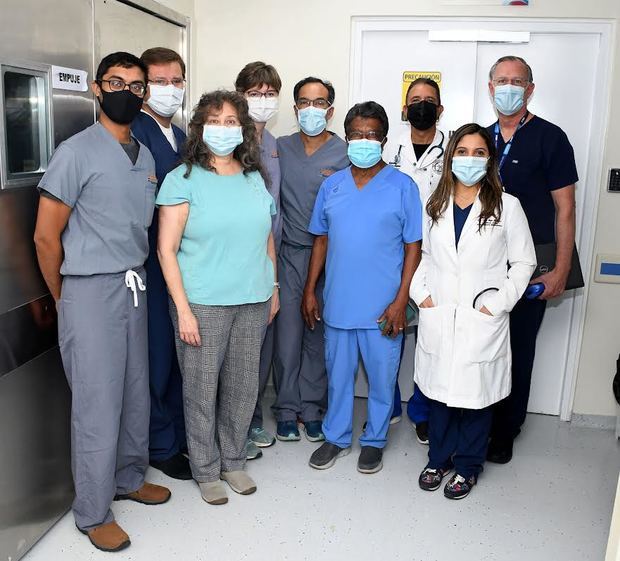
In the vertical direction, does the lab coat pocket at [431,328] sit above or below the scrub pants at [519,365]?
above

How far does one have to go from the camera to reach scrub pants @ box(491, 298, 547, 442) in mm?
2896

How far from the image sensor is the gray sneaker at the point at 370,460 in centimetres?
279

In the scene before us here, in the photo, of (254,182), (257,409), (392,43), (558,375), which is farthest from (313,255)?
(558,375)

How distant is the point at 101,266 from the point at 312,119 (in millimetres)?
1159

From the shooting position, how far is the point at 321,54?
336cm

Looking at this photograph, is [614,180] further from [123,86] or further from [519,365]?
[123,86]

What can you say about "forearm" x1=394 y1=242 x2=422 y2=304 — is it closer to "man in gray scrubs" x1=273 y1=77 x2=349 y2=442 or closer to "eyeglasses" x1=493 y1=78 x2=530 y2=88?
"man in gray scrubs" x1=273 y1=77 x2=349 y2=442

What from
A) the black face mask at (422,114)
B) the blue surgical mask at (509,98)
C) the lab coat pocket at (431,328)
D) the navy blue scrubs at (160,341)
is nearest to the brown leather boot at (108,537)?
the navy blue scrubs at (160,341)

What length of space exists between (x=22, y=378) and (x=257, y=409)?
3.89 feet

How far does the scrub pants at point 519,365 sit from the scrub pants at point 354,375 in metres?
0.54

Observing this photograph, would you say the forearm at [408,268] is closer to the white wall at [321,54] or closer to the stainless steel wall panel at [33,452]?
the white wall at [321,54]

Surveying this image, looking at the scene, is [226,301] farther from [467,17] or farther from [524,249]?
[467,17]

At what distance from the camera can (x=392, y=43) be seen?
11.0 ft

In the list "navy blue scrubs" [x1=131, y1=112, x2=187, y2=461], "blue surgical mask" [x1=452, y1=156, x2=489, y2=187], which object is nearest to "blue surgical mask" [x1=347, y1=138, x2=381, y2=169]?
"blue surgical mask" [x1=452, y1=156, x2=489, y2=187]
